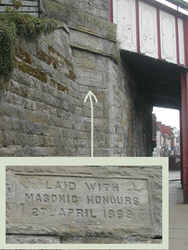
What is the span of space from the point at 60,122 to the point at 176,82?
10691 mm

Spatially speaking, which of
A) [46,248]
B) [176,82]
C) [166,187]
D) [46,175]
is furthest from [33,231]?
[176,82]

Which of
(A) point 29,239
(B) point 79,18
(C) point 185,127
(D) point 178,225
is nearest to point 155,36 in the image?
(B) point 79,18

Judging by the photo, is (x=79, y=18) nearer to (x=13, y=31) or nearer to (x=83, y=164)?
(x=13, y=31)

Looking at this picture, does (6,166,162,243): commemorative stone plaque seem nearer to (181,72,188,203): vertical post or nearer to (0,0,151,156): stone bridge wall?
(0,0,151,156): stone bridge wall

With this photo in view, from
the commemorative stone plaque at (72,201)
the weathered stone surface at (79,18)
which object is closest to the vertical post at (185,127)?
the weathered stone surface at (79,18)

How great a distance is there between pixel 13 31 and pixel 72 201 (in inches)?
138

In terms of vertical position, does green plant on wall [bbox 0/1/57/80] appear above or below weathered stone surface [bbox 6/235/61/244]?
above

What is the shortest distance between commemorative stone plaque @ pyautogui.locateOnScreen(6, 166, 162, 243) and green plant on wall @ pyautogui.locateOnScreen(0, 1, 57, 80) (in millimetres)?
2685

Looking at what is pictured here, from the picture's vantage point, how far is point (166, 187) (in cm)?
334

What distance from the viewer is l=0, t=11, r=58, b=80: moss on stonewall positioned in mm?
5512

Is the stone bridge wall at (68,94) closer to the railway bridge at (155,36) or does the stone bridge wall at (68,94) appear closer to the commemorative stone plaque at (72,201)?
the railway bridge at (155,36)

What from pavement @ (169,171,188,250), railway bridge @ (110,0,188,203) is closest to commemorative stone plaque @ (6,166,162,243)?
pavement @ (169,171,188,250)

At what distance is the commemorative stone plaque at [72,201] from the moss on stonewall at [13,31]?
2685 millimetres

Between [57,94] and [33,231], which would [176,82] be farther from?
[33,231]
